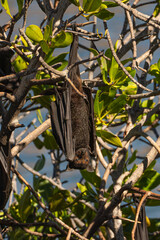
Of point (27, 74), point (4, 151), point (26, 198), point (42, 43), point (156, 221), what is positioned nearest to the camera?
point (42, 43)

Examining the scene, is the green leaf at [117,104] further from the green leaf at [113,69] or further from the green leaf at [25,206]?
the green leaf at [25,206]

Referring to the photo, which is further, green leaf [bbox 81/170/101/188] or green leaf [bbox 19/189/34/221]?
green leaf [bbox 19/189/34/221]

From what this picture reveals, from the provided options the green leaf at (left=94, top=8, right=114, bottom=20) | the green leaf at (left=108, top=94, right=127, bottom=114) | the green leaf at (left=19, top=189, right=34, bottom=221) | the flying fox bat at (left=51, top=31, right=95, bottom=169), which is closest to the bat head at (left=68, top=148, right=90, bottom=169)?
the flying fox bat at (left=51, top=31, right=95, bottom=169)

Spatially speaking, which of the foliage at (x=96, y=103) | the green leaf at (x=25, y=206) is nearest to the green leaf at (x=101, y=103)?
the foliage at (x=96, y=103)

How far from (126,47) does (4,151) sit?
4.14 ft

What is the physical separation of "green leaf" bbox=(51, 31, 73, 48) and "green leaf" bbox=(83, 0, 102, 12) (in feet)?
0.84

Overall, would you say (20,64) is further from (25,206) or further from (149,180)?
(149,180)

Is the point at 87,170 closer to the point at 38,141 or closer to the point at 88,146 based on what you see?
the point at 88,146

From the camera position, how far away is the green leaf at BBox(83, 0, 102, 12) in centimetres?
191

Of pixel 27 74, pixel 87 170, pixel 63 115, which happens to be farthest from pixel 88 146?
pixel 27 74

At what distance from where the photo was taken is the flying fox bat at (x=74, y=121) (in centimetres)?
239

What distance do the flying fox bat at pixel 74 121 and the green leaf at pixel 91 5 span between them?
544mm

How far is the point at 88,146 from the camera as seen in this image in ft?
9.23

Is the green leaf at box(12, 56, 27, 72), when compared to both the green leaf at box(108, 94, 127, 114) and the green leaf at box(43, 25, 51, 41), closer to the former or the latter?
the green leaf at box(108, 94, 127, 114)
